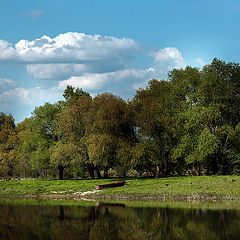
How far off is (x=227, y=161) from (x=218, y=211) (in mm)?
37722

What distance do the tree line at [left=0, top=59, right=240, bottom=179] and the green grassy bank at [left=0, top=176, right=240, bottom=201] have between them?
7804mm

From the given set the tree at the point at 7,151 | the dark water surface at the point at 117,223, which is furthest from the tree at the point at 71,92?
the dark water surface at the point at 117,223

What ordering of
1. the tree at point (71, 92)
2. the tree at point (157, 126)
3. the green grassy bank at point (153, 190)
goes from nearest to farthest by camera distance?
the green grassy bank at point (153, 190) → the tree at point (157, 126) → the tree at point (71, 92)

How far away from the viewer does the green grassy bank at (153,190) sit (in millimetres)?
52781

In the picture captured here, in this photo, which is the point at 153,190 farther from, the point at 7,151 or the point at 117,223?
the point at 7,151

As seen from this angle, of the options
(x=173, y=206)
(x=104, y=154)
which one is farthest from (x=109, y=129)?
(x=173, y=206)

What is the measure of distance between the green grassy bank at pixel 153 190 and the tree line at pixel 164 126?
7804mm

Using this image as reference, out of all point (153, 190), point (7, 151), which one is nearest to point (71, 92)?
point (7, 151)

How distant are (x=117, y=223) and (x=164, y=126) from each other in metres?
40.9

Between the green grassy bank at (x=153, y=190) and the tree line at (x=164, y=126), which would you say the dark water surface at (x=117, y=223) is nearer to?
the green grassy bank at (x=153, y=190)

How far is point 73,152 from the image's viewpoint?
7825 cm

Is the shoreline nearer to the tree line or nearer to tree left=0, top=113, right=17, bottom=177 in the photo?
the tree line

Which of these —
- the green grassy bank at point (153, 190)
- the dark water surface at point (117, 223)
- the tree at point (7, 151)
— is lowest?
the dark water surface at point (117, 223)

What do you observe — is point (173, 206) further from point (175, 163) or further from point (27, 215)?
point (175, 163)
